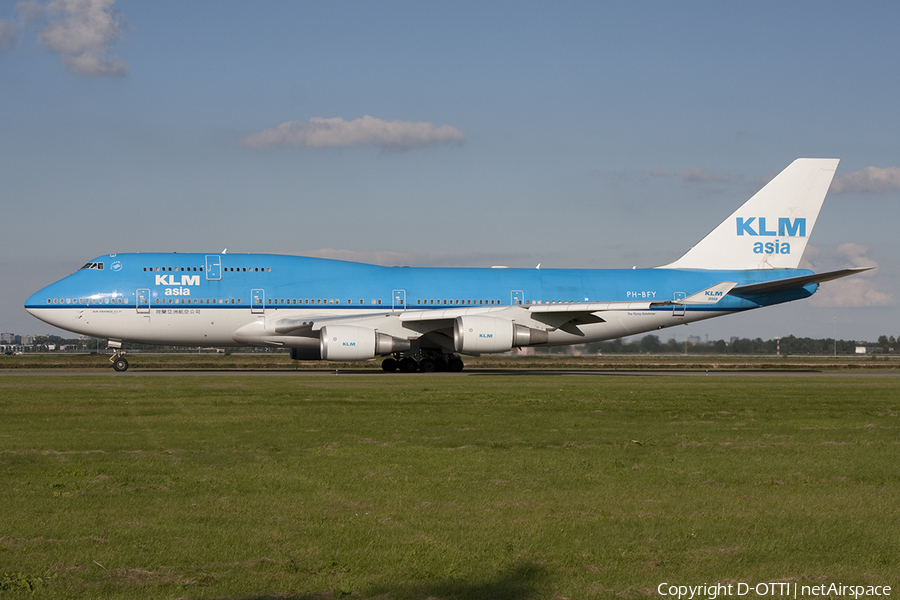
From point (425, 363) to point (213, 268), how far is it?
8.92 m

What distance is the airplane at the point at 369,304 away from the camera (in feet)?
102

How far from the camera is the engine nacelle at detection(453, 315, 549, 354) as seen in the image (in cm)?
3009

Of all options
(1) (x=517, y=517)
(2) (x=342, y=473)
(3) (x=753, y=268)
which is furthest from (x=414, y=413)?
(3) (x=753, y=268)

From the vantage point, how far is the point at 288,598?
573cm

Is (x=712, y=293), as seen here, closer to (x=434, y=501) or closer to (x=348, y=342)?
(x=348, y=342)

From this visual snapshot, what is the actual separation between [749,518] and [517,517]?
220 cm

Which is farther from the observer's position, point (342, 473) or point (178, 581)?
point (342, 473)

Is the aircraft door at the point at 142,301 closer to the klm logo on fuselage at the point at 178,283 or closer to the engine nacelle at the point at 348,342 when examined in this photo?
→ the klm logo on fuselage at the point at 178,283

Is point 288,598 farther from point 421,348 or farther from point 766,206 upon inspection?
point 766,206

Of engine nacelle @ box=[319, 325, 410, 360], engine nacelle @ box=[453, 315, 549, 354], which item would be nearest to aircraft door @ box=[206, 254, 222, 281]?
engine nacelle @ box=[319, 325, 410, 360]

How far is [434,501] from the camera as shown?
8578 mm

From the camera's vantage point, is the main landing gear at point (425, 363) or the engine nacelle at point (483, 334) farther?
the main landing gear at point (425, 363)

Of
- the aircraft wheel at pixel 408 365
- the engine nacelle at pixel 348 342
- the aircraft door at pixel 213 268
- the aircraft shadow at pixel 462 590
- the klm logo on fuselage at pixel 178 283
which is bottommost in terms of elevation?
the aircraft shadow at pixel 462 590
